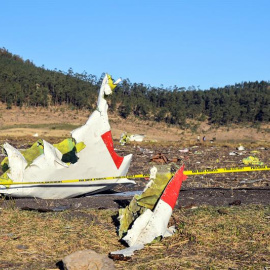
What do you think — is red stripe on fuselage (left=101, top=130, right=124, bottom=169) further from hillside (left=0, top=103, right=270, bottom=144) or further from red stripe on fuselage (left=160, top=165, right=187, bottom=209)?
hillside (left=0, top=103, right=270, bottom=144)

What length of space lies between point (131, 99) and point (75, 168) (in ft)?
200

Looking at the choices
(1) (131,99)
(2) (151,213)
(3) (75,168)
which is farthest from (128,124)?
(2) (151,213)

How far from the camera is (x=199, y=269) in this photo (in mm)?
4082

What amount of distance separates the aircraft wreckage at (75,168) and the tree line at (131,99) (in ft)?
176

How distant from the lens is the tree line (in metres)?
62.1

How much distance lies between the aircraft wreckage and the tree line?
176ft

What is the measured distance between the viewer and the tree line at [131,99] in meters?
62.1

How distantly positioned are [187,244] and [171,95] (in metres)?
73.3

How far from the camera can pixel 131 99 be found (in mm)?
68125

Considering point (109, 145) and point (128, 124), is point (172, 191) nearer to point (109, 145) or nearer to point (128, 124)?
point (109, 145)

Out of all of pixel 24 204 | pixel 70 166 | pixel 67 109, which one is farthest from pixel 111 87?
pixel 67 109

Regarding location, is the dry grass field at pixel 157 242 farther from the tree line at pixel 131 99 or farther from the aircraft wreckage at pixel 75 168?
the tree line at pixel 131 99

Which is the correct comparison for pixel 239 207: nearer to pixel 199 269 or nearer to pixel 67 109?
pixel 199 269

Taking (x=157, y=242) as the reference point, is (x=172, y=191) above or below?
above
